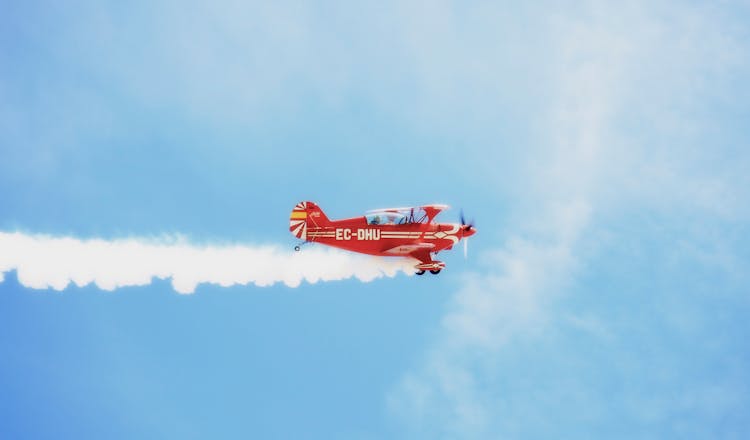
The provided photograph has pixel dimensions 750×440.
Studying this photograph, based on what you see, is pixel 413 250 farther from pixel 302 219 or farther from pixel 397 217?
pixel 302 219

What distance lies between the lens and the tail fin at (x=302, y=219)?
63281 millimetres

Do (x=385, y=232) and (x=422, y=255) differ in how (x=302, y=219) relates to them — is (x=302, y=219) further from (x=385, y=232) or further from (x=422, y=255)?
(x=422, y=255)

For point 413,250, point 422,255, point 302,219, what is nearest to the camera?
point 302,219

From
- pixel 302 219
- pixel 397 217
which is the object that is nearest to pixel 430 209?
pixel 397 217

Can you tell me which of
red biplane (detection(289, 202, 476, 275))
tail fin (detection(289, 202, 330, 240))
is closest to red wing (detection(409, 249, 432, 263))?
red biplane (detection(289, 202, 476, 275))

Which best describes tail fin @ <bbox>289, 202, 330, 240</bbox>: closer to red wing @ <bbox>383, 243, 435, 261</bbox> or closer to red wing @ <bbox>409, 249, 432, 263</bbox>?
red wing @ <bbox>383, 243, 435, 261</bbox>

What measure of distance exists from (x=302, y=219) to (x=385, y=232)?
3.43m

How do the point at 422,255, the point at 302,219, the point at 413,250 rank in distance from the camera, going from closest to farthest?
1. the point at 302,219
2. the point at 413,250
3. the point at 422,255

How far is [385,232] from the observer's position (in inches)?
2518

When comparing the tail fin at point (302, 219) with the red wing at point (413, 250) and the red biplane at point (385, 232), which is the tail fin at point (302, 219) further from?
the red wing at point (413, 250)

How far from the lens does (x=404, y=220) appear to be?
64.4 m

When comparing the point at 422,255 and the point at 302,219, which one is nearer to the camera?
the point at 302,219

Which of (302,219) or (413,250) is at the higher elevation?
(302,219)

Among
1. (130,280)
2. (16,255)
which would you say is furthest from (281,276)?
(16,255)
